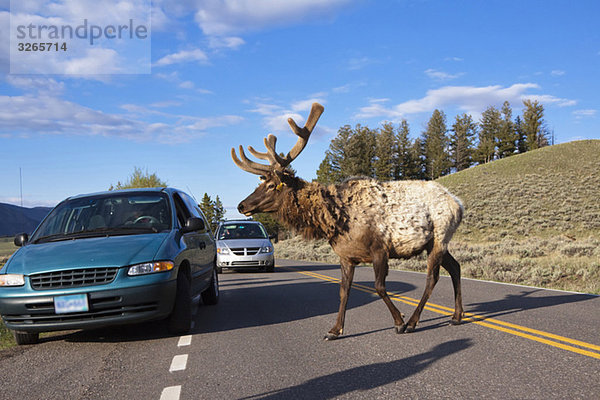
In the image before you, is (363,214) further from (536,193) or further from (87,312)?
(536,193)

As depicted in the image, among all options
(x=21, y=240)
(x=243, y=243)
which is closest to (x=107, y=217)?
(x=21, y=240)

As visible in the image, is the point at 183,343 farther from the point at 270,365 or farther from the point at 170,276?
the point at 270,365

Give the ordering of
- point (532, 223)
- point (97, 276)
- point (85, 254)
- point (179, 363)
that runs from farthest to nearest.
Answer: point (532, 223) < point (85, 254) < point (97, 276) < point (179, 363)

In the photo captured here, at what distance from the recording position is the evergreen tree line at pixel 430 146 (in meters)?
87.5

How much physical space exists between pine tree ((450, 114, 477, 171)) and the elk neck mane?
10417 centimetres

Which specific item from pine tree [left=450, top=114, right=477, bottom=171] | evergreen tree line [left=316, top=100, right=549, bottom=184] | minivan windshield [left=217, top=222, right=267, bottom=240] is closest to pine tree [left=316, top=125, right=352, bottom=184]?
evergreen tree line [left=316, top=100, right=549, bottom=184]

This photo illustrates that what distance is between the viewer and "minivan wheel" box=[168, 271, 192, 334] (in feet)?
20.4

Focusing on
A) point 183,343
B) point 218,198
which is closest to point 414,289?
point 183,343

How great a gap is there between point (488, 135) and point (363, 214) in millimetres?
110423

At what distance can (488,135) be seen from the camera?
10775cm

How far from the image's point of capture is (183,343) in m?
6.00

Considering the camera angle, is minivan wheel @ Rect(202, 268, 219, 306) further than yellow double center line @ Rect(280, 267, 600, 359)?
Yes

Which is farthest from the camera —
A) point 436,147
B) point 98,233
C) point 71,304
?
point 436,147

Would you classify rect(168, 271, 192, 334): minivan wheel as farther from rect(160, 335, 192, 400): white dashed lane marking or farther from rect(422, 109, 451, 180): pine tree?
rect(422, 109, 451, 180): pine tree
